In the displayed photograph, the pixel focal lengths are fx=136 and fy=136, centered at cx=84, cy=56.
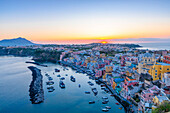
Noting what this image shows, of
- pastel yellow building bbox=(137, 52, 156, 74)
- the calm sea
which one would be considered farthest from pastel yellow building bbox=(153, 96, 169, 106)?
pastel yellow building bbox=(137, 52, 156, 74)

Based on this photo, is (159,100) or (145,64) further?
(145,64)

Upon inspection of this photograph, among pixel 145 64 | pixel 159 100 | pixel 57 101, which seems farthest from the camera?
pixel 145 64

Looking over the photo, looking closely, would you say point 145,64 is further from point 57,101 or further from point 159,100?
point 57,101

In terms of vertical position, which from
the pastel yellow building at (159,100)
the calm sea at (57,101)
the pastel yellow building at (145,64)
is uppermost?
the pastel yellow building at (145,64)

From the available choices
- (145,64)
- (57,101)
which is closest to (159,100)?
(145,64)

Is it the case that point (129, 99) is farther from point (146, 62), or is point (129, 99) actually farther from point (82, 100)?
point (146, 62)

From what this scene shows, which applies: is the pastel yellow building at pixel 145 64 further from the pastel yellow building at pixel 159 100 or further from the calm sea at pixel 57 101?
the pastel yellow building at pixel 159 100

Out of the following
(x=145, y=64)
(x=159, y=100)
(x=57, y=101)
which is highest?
(x=145, y=64)

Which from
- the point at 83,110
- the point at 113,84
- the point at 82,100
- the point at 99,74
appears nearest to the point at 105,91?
the point at 113,84

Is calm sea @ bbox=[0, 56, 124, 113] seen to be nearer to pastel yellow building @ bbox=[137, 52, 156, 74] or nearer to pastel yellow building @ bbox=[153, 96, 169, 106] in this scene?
pastel yellow building @ bbox=[153, 96, 169, 106]

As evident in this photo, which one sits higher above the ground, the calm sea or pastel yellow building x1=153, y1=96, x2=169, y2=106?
pastel yellow building x1=153, y1=96, x2=169, y2=106

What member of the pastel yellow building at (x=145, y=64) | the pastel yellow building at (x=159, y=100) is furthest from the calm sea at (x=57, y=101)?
the pastel yellow building at (x=145, y=64)
